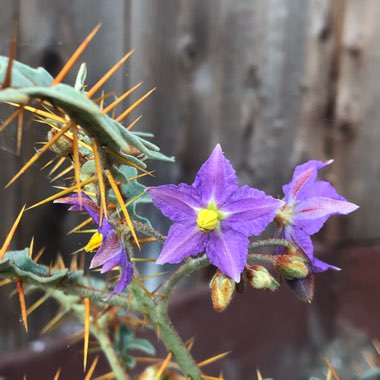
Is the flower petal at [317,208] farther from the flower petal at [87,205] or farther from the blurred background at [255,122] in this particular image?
the blurred background at [255,122]

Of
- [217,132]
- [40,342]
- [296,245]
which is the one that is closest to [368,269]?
[217,132]

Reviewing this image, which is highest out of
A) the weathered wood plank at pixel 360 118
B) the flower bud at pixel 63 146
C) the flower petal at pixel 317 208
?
the flower bud at pixel 63 146

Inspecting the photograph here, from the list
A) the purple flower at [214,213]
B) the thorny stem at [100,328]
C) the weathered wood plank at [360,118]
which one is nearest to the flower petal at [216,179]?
the purple flower at [214,213]

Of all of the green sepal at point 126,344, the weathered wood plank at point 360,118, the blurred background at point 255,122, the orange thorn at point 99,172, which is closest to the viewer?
the orange thorn at point 99,172

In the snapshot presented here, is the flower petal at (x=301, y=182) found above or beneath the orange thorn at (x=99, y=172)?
beneath

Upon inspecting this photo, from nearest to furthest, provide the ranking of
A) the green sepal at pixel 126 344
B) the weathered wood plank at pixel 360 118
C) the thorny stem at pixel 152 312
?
the thorny stem at pixel 152 312 < the green sepal at pixel 126 344 < the weathered wood plank at pixel 360 118

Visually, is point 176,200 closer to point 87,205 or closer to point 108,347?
point 87,205
